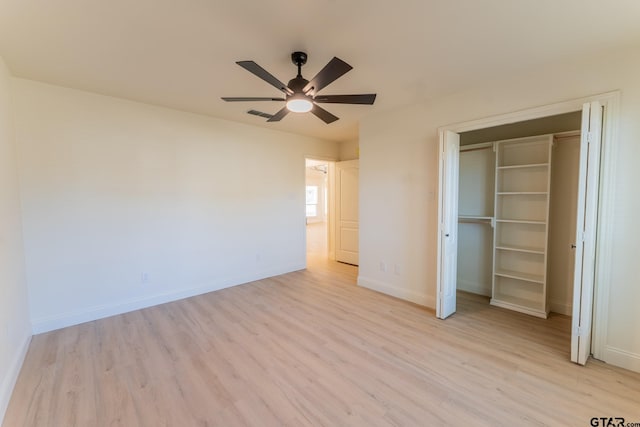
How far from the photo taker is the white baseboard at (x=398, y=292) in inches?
135

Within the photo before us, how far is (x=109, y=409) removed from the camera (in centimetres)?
179

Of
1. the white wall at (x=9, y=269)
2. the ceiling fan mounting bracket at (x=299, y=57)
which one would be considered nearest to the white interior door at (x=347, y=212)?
the ceiling fan mounting bracket at (x=299, y=57)

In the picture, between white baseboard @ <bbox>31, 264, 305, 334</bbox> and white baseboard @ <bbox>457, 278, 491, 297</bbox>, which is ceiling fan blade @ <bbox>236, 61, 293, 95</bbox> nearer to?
white baseboard @ <bbox>31, 264, 305, 334</bbox>

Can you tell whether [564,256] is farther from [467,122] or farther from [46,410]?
[46,410]

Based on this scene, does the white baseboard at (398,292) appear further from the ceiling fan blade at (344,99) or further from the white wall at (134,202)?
the ceiling fan blade at (344,99)

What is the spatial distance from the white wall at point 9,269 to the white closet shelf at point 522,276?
4.75 m

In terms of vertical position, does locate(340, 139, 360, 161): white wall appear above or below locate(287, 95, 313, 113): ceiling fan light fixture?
above

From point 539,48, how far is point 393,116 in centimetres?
169

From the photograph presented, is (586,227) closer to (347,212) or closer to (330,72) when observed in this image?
(330,72)

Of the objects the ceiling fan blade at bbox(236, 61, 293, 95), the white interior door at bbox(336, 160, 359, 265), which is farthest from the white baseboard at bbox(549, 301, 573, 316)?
the ceiling fan blade at bbox(236, 61, 293, 95)

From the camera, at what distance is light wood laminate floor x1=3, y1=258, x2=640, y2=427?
1734 mm

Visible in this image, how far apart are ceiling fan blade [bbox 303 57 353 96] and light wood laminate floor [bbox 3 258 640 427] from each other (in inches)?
89.5

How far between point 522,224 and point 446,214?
1228mm

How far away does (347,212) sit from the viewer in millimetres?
5660
